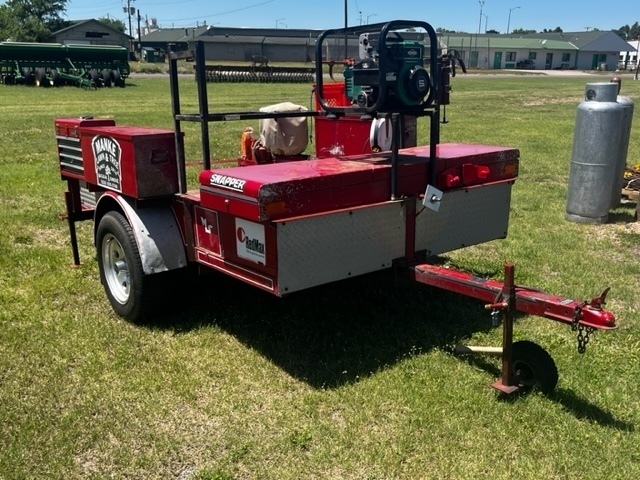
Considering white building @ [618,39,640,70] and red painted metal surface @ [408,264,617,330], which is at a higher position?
red painted metal surface @ [408,264,617,330]

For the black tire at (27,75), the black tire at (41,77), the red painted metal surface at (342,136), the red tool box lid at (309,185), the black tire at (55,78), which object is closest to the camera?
the red tool box lid at (309,185)

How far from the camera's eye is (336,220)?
12.0 ft

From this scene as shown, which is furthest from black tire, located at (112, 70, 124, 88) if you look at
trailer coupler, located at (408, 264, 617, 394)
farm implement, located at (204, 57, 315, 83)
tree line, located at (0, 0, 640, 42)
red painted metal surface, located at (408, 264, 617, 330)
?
tree line, located at (0, 0, 640, 42)

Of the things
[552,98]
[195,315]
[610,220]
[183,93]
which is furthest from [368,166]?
[552,98]

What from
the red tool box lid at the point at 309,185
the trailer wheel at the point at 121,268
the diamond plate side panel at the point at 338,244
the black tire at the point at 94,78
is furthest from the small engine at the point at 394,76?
the black tire at the point at 94,78

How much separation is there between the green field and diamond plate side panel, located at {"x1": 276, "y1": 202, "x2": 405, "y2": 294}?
61cm

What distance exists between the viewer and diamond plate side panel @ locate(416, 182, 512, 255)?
13.8 feet

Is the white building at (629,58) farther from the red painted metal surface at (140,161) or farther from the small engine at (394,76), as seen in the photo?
the red painted metal surface at (140,161)

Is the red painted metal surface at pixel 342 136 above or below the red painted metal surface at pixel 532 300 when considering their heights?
above

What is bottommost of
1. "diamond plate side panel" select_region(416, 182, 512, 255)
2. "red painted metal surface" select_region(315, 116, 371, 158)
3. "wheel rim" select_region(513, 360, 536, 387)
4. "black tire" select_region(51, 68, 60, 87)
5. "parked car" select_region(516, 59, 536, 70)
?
"parked car" select_region(516, 59, 536, 70)

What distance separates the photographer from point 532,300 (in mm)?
3266

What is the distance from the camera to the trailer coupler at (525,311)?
10.0 ft

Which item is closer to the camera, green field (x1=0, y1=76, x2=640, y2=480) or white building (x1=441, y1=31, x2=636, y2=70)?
green field (x1=0, y1=76, x2=640, y2=480)

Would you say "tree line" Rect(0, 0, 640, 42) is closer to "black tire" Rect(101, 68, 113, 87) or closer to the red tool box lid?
"black tire" Rect(101, 68, 113, 87)
